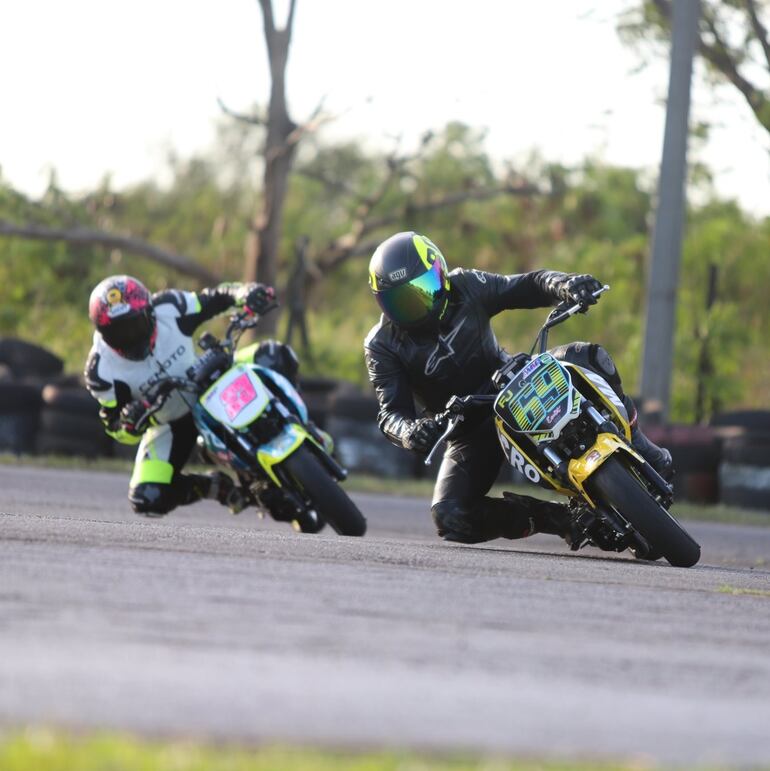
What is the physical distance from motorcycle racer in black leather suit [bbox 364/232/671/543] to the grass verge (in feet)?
15.3

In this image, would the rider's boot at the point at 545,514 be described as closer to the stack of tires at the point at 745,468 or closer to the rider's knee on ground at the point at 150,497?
the rider's knee on ground at the point at 150,497

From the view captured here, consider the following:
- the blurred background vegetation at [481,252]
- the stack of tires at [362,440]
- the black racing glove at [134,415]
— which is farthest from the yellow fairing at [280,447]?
the blurred background vegetation at [481,252]

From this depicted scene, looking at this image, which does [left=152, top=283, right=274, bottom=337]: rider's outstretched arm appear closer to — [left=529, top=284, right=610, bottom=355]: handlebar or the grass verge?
[left=529, top=284, right=610, bottom=355]: handlebar

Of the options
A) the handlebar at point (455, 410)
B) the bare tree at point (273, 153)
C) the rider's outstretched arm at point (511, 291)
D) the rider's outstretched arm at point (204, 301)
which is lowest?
the handlebar at point (455, 410)

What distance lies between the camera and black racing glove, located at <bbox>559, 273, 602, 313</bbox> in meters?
7.92

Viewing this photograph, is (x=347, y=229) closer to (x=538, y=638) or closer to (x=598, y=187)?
(x=598, y=187)

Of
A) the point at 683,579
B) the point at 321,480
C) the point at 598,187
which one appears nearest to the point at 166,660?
the point at 683,579

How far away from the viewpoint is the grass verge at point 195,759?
309cm

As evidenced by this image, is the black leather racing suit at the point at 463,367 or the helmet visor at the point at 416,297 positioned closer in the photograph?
the helmet visor at the point at 416,297

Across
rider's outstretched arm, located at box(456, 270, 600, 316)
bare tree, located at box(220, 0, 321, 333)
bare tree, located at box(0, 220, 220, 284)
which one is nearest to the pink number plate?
rider's outstretched arm, located at box(456, 270, 600, 316)

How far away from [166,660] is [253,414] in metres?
5.28

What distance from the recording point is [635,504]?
24.6ft

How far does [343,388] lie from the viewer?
18.1 meters

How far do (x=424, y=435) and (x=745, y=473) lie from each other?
7.76 m
